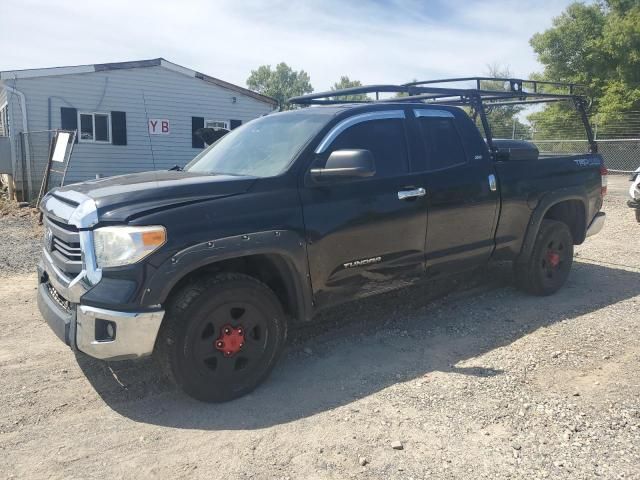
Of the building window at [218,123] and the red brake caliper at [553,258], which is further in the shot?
the building window at [218,123]

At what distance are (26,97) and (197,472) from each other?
16320mm

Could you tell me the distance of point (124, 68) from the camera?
1731 centimetres

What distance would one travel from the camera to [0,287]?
6.31m

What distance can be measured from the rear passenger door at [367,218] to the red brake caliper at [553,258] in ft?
6.25

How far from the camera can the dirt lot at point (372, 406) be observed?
2.87 meters

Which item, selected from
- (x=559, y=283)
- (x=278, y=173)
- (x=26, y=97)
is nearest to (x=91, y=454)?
(x=278, y=173)

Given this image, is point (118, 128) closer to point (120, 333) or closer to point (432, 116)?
point (432, 116)

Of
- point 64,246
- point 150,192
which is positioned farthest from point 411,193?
point 64,246

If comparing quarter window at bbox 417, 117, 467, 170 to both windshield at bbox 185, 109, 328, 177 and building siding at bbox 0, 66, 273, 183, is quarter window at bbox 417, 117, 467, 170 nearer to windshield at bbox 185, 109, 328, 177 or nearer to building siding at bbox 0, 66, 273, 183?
windshield at bbox 185, 109, 328, 177

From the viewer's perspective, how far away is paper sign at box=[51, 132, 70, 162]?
12.5 metres

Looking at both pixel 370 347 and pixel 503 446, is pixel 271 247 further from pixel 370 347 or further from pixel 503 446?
pixel 503 446

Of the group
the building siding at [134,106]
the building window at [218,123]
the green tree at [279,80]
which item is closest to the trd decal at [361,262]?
the building siding at [134,106]

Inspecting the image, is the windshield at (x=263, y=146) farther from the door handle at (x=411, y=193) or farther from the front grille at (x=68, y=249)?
the front grille at (x=68, y=249)

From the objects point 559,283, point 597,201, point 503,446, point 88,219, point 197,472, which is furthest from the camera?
point 597,201
